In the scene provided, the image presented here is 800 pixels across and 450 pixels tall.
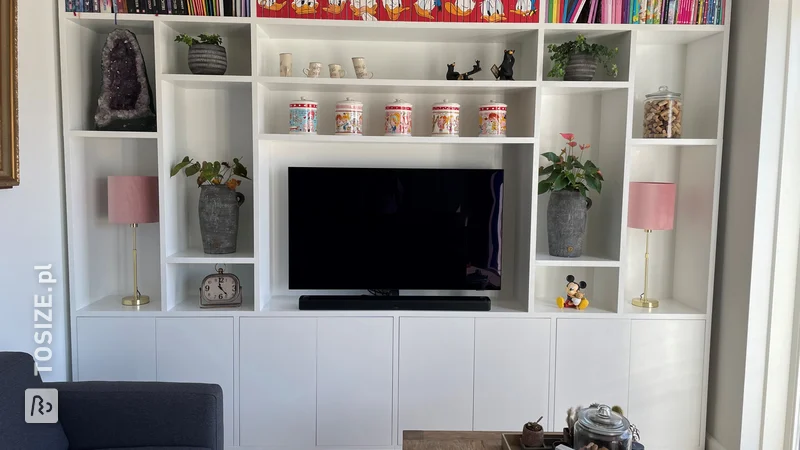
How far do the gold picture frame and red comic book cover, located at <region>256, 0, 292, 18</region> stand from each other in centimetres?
91

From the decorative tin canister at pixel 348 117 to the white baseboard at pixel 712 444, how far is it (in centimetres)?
215

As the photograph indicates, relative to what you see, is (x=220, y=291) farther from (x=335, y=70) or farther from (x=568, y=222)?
(x=568, y=222)

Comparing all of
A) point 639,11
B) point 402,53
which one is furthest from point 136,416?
point 639,11

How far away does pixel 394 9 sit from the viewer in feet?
8.45

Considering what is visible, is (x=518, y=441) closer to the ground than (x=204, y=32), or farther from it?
closer to the ground

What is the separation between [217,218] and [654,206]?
200 centimetres

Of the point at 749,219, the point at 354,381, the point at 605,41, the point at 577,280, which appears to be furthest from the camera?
the point at 577,280

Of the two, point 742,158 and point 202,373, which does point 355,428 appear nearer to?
point 202,373

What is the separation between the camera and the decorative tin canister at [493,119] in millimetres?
2650

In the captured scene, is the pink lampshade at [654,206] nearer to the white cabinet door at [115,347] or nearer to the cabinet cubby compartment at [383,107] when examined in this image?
the cabinet cubby compartment at [383,107]

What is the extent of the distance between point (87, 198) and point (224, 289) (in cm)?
76

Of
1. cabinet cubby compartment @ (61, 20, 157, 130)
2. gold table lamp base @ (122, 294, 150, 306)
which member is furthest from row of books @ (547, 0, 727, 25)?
gold table lamp base @ (122, 294, 150, 306)

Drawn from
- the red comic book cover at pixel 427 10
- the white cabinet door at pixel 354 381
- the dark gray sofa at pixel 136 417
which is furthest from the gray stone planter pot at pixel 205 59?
the dark gray sofa at pixel 136 417

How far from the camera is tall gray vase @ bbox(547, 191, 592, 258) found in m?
2.73
